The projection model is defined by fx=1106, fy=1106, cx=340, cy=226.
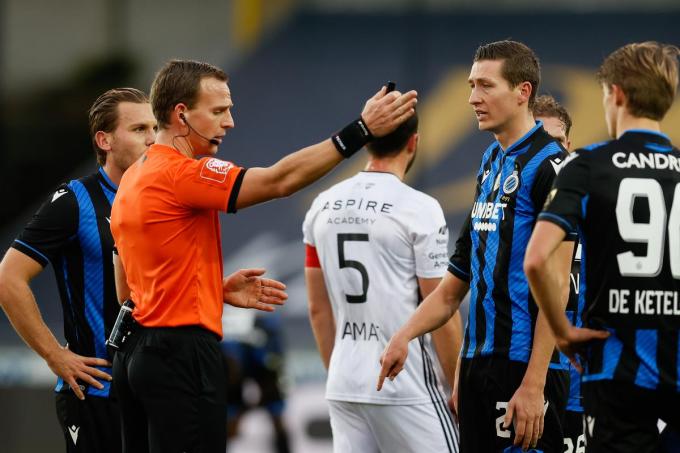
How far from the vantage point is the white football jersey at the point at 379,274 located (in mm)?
5527

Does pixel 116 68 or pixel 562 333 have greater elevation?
pixel 116 68

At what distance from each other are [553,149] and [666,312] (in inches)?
42.0

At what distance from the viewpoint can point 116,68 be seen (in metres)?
19.4

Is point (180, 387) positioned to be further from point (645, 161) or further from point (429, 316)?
point (645, 161)

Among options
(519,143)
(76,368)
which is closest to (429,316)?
(519,143)

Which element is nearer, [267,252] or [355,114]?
[267,252]

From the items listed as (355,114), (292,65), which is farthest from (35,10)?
(355,114)

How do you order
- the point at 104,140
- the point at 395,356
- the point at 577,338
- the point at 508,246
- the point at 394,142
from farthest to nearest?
1. the point at 394,142
2. the point at 104,140
3. the point at 395,356
4. the point at 508,246
5. the point at 577,338

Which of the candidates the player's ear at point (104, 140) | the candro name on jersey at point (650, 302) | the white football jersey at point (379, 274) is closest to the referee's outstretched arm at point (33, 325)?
the player's ear at point (104, 140)

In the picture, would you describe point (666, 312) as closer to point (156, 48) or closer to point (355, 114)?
point (355, 114)

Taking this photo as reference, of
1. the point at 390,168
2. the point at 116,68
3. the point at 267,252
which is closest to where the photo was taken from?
the point at 390,168

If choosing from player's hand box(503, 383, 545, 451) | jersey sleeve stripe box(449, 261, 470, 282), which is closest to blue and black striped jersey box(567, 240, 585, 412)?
jersey sleeve stripe box(449, 261, 470, 282)

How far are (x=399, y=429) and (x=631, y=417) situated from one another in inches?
72.4

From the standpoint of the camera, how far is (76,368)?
17.0 ft
